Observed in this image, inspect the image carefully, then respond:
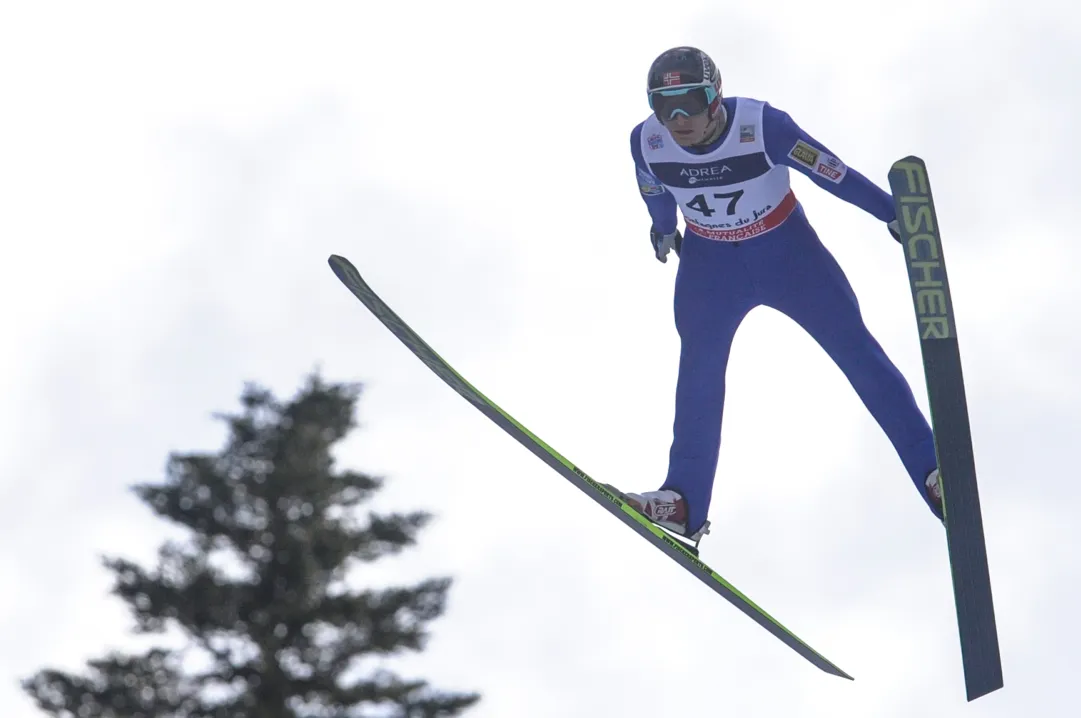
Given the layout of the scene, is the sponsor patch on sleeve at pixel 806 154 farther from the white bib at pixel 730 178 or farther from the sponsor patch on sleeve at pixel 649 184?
the sponsor patch on sleeve at pixel 649 184

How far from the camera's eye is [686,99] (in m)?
8.46

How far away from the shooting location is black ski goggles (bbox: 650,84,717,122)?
8.45 metres

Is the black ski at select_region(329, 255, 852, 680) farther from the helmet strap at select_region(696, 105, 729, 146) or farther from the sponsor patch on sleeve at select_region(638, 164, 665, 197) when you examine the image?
the helmet strap at select_region(696, 105, 729, 146)

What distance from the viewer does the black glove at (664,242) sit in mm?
9305

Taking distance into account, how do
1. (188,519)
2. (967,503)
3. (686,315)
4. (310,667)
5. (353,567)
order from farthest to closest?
(188,519), (353,567), (310,667), (686,315), (967,503)

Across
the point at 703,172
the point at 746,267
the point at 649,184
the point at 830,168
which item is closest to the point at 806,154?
the point at 830,168

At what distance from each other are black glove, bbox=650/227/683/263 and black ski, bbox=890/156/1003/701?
1.45m

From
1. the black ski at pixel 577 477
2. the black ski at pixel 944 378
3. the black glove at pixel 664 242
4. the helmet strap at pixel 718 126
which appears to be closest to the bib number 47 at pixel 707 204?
the helmet strap at pixel 718 126

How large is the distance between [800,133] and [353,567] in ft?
25.7

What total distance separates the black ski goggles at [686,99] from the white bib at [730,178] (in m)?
0.21

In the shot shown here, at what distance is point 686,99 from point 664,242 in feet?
Answer: 3.41

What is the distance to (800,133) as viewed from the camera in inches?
336

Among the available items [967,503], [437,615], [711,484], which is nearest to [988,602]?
[967,503]

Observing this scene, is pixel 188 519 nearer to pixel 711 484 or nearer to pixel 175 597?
pixel 175 597
